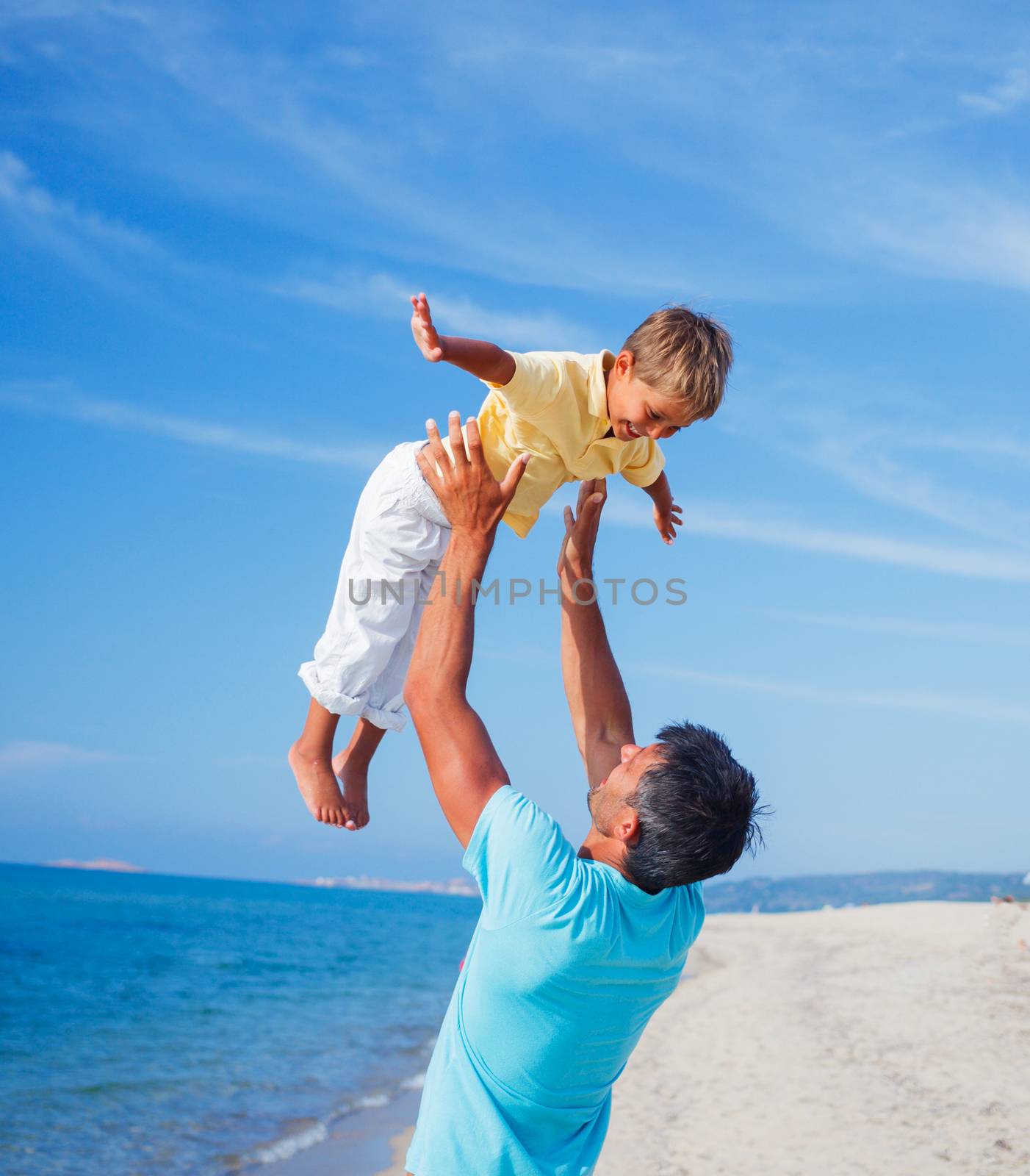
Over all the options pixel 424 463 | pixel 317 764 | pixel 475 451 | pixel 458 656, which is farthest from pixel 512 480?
pixel 317 764

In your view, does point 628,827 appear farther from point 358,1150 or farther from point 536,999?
point 358,1150

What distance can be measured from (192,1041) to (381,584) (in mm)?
14510

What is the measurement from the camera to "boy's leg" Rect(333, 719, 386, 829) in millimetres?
4387

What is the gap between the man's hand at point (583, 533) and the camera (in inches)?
147

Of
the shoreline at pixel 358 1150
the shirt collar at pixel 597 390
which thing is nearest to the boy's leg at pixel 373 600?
the shirt collar at pixel 597 390

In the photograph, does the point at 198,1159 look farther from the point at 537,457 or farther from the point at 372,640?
the point at 537,457

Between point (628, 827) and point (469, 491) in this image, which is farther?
point (469, 491)

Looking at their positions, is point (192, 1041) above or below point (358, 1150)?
below

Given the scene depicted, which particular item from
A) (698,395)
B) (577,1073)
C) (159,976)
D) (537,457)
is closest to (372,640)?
(537,457)

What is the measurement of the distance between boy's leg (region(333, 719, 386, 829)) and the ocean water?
19.0 ft

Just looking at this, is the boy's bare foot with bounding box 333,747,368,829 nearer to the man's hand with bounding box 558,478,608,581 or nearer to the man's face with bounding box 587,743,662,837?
the man's hand with bounding box 558,478,608,581

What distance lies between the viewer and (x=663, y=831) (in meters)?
2.63

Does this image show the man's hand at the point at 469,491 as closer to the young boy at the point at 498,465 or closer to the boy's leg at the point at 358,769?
the young boy at the point at 498,465

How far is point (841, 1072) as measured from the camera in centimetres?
1055
